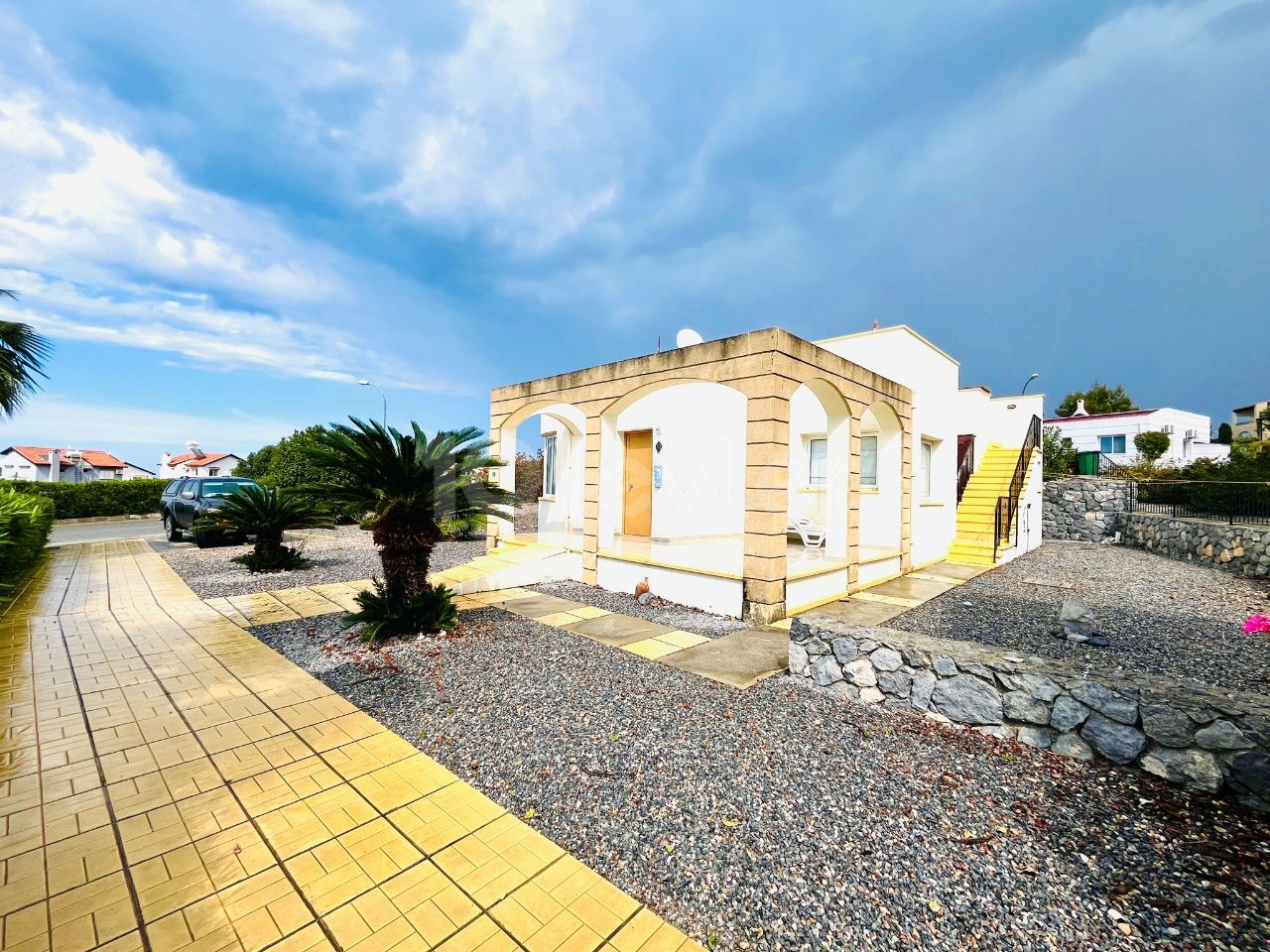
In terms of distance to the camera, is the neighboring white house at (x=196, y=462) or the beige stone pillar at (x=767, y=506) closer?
the beige stone pillar at (x=767, y=506)

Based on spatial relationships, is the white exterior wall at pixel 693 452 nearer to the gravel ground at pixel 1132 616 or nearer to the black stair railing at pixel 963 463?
the gravel ground at pixel 1132 616

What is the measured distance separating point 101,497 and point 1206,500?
1747 inches

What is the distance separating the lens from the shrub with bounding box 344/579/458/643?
5.88m

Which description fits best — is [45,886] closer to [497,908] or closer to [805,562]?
[497,908]

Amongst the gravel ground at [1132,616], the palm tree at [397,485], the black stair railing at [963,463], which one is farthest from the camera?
the black stair railing at [963,463]

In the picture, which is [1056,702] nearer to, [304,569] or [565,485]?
[565,485]

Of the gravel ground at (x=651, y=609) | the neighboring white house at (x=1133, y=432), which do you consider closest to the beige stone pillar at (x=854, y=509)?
the gravel ground at (x=651, y=609)

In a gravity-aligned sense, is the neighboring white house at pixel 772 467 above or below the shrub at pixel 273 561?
above

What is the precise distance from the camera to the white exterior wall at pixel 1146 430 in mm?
28219

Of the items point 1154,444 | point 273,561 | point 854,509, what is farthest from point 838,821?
point 1154,444

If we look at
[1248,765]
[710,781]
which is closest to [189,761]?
[710,781]

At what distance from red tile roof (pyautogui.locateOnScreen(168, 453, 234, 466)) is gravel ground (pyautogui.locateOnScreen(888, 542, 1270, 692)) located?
68.1 metres

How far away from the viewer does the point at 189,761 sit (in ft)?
10.6

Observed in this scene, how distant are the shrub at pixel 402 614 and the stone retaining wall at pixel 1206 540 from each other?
15.6 meters
